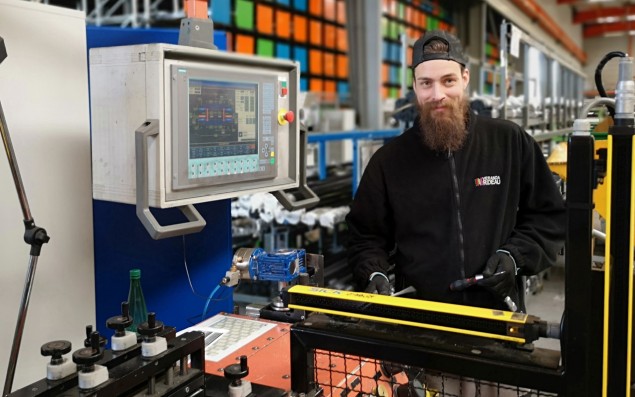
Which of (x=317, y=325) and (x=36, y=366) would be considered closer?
(x=317, y=325)

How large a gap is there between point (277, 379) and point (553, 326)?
24.1 inches

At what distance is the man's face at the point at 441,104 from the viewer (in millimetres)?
1760

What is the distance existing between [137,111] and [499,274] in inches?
39.1

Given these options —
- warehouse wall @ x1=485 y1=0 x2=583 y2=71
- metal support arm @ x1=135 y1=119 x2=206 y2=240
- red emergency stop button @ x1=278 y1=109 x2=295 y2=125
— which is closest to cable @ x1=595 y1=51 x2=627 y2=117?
red emergency stop button @ x1=278 y1=109 x2=295 y2=125

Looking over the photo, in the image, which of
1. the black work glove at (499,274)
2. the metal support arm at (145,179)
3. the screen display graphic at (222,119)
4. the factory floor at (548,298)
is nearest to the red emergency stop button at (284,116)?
the screen display graphic at (222,119)

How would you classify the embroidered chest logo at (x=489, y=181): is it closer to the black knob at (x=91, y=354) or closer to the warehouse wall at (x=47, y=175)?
the warehouse wall at (x=47, y=175)

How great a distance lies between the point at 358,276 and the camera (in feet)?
5.79

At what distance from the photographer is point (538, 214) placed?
5.89 feet

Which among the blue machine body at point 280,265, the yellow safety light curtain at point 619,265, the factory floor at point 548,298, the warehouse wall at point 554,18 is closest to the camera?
the yellow safety light curtain at point 619,265

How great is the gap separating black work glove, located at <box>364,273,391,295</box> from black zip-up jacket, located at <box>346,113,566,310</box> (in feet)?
0.28

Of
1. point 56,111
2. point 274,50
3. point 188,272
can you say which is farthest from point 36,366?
point 274,50

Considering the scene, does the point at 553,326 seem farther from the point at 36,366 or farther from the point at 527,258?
the point at 36,366

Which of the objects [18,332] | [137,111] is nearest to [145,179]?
[137,111]

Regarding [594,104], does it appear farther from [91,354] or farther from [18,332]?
[18,332]
